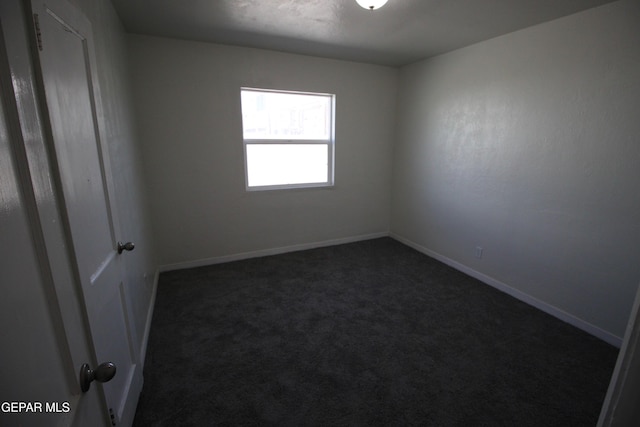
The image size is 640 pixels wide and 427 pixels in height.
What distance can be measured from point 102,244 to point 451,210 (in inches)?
138

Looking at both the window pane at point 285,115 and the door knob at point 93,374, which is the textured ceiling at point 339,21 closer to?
the window pane at point 285,115

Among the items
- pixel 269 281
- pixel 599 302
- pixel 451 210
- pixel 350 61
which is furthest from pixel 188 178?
pixel 599 302

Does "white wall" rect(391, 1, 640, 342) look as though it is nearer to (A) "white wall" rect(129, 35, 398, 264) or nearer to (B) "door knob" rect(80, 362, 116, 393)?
(A) "white wall" rect(129, 35, 398, 264)

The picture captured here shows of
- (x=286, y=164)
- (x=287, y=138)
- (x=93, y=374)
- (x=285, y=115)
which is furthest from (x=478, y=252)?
(x=93, y=374)

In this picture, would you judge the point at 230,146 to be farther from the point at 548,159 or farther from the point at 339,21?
the point at 548,159

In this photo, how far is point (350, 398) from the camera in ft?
5.97

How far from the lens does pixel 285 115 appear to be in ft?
12.5

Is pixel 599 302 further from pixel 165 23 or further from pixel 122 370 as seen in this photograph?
pixel 165 23

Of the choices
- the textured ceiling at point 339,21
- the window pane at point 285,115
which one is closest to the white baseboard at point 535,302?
the window pane at point 285,115

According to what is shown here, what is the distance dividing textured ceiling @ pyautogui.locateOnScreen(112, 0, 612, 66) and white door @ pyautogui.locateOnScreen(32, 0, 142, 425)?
1353 mm

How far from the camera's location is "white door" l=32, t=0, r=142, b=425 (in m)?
0.91

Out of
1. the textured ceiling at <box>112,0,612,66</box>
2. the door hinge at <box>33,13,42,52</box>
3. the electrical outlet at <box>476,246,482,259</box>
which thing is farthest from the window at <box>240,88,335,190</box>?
the door hinge at <box>33,13,42,52</box>

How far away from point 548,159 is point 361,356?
2.33m

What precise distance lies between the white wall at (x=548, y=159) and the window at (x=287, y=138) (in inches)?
54.6
